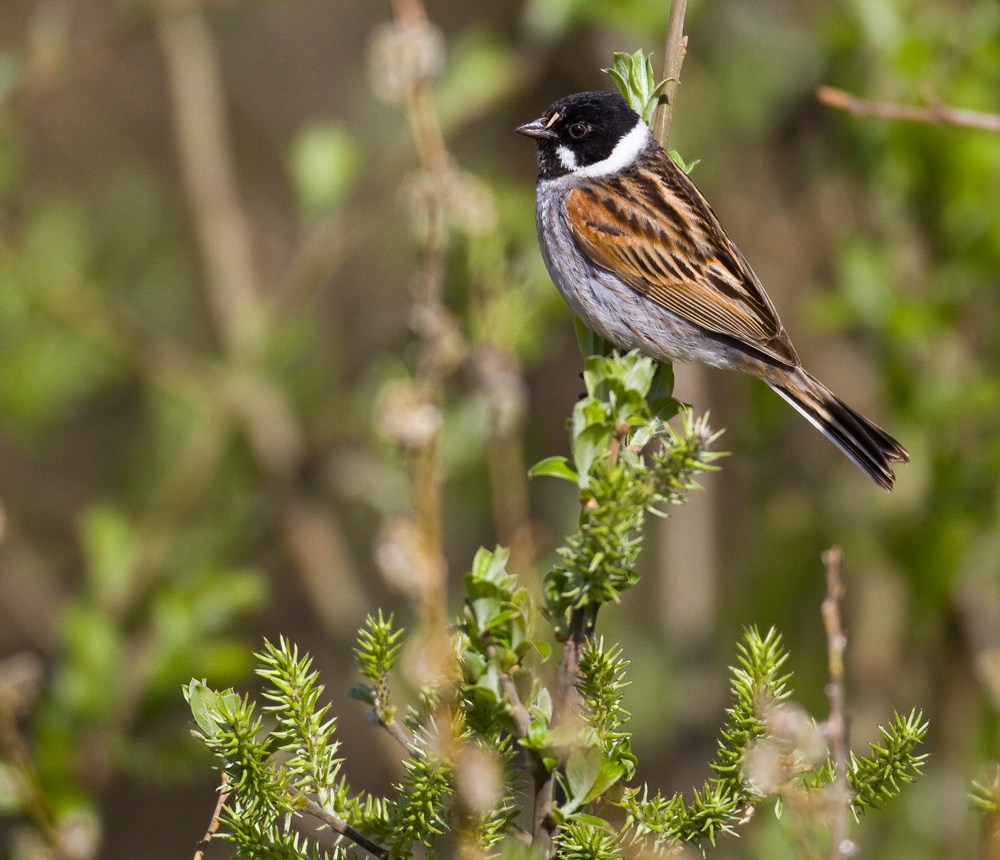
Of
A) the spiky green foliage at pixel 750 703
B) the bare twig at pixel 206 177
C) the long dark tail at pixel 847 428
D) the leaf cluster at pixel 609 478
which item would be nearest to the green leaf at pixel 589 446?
the leaf cluster at pixel 609 478

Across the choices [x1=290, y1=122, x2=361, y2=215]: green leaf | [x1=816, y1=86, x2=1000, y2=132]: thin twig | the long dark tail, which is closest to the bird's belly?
the long dark tail

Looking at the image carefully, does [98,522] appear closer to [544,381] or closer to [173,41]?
[173,41]

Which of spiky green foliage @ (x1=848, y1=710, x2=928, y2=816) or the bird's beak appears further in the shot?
the bird's beak

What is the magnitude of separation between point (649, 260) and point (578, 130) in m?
0.45

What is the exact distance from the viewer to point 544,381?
671 centimetres

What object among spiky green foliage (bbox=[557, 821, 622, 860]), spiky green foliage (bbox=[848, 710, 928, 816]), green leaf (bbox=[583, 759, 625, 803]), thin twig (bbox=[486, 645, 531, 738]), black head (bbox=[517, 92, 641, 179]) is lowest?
spiky green foliage (bbox=[557, 821, 622, 860])

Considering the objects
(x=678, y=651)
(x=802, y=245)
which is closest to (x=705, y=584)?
(x=678, y=651)

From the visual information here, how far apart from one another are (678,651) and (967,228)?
240 cm

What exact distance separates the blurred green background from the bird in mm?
232

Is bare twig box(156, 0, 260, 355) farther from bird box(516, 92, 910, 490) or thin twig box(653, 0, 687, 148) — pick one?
thin twig box(653, 0, 687, 148)

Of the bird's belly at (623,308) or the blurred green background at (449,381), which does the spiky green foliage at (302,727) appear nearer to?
the blurred green background at (449,381)

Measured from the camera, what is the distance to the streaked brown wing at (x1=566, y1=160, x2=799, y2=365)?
338 cm

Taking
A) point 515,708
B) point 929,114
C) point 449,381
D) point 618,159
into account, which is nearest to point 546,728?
point 515,708

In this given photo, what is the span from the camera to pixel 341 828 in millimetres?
1322
